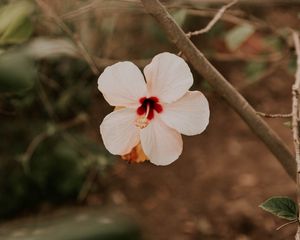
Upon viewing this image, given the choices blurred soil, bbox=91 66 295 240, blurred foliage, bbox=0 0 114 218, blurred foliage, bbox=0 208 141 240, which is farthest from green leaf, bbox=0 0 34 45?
blurred soil, bbox=91 66 295 240

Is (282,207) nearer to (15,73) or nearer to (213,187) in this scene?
(15,73)

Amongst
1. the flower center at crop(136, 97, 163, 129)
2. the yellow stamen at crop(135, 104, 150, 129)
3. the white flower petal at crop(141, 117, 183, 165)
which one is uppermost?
the flower center at crop(136, 97, 163, 129)

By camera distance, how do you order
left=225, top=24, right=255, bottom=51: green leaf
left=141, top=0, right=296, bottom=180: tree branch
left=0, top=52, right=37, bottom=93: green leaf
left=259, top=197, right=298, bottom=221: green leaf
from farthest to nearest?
left=225, top=24, right=255, bottom=51: green leaf < left=0, top=52, right=37, bottom=93: green leaf < left=141, top=0, right=296, bottom=180: tree branch < left=259, top=197, right=298, bottom=221: green leaf

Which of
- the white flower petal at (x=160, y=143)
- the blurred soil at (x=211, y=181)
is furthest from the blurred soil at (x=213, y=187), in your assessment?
the white flower petal at (x=160, y=143)

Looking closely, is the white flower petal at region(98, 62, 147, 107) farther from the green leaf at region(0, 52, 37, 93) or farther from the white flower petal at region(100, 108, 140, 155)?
the green leaf at region(0, 52, 37, 93)

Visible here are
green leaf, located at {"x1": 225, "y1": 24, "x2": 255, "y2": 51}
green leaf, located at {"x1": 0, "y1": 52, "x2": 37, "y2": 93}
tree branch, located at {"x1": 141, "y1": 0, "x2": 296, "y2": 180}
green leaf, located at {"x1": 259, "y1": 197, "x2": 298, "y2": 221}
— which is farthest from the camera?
green leaf, located at {"x1": 225, "y1": 24, "x2": 255, "y2": 51}

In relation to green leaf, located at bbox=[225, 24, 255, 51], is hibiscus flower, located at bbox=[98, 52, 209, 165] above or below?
below

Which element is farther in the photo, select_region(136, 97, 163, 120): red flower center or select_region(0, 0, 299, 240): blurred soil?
select_region(0, 0, 299, 240): blurred soil

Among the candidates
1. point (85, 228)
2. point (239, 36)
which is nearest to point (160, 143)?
point (85, 228)
